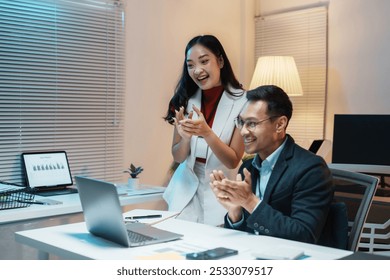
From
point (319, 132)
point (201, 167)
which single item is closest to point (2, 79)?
point (201, 167)

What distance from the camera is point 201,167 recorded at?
2461 millimetres

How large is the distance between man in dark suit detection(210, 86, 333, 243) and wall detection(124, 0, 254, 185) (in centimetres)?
182

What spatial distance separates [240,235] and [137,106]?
85.2 inches

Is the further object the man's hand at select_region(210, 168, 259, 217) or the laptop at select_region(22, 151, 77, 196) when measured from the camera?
the laptop at select_region(22, 151, 77, 196)

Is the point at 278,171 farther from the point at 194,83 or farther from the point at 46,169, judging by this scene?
the point at 46,169

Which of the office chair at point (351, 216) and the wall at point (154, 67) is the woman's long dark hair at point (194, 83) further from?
the wall at point (154, 67)

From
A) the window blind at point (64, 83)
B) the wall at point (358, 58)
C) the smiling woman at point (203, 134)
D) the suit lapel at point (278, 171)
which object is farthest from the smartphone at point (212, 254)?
the wall at point (358, 58)

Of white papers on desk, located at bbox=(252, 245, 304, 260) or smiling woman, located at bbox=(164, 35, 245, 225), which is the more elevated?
smiling woman, located at bbox=(164, 35, 245, 225)

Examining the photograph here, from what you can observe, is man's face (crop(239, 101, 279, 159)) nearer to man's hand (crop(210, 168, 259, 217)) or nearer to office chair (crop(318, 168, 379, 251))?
man's hand (crop(210, 168, 259, 217))

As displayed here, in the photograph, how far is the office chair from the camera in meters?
1.74

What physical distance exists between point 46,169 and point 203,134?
124 cm

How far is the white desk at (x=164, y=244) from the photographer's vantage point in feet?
4.81

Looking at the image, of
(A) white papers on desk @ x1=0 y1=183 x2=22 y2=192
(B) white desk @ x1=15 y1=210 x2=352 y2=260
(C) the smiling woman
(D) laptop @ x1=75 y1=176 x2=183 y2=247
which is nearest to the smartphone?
(B) white desk @ x1=15 y1=210 x2=352 y2=260

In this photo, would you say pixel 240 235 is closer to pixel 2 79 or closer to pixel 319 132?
pixel 2 79
